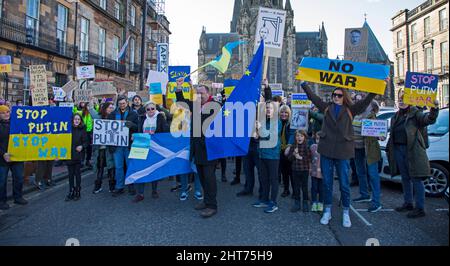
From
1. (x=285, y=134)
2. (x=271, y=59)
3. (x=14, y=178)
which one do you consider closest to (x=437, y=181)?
(x=285, y=134)

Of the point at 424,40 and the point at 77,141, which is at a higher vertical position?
the point at 424,40

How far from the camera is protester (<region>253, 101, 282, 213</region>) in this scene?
4895mm

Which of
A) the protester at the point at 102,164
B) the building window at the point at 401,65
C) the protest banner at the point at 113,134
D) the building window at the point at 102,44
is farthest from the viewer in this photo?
the building window at the point at 401,65

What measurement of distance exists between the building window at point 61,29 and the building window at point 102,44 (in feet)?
14.0

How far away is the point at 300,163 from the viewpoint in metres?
4.94

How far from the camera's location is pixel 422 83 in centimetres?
462

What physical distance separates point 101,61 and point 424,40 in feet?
116

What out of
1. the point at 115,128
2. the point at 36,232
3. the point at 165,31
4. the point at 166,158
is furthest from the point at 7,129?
the point at 165,31

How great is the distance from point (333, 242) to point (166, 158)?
11.4 feet

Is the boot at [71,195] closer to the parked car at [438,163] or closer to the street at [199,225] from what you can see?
the street at [199,225]

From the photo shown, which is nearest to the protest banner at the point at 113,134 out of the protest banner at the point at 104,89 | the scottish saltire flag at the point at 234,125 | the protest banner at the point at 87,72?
the scottish saltire flag at the point at 234,125

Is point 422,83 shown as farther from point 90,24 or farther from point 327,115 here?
point 90,24

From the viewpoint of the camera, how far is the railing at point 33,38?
44.8ft

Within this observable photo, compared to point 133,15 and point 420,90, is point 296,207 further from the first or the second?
point 133,15
